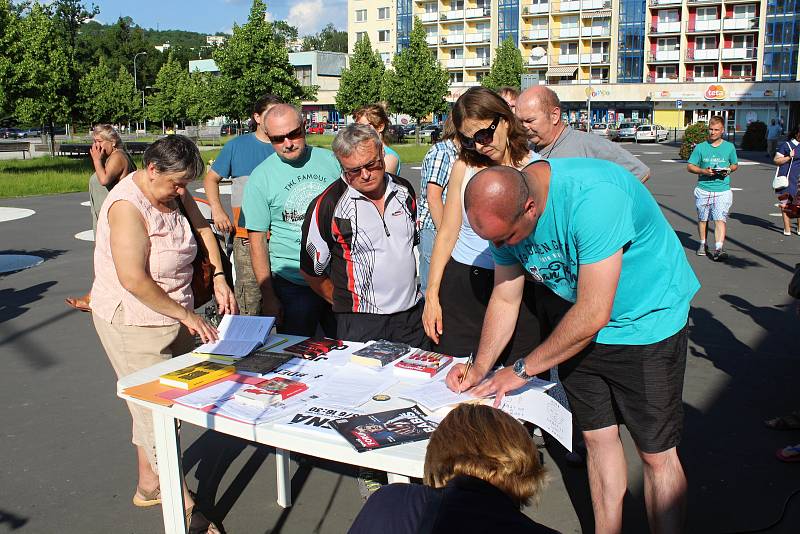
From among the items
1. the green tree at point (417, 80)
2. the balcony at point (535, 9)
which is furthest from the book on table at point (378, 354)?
the balcony at point (535, 9)

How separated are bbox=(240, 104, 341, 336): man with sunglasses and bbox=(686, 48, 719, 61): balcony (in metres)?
72.1

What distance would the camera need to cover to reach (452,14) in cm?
7981

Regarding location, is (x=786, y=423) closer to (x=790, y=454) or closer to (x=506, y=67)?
(x=790, y=454)

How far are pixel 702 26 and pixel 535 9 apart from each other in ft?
54.6

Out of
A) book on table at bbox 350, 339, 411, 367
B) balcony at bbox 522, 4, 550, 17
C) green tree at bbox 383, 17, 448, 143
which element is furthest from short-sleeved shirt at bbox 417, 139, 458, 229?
balcony at bbox 522, 4, 550, 17

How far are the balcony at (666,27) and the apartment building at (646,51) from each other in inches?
3.8

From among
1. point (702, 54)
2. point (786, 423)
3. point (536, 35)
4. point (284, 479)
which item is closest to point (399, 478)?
point (284, 479)

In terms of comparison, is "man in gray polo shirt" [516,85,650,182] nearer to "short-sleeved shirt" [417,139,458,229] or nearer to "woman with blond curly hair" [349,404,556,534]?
"short-sleeved shirt" [417,139,458,229]

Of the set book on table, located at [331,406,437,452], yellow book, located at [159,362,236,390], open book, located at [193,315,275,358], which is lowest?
book on table, located at [331,406,437,452]

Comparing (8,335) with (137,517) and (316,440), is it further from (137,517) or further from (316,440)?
(316,440)

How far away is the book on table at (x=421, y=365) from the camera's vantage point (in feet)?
10.5

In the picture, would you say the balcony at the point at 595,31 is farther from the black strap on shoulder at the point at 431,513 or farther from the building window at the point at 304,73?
the black strap on shoulder at the point at 431,513

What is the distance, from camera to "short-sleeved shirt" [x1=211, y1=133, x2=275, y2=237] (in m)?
5.98

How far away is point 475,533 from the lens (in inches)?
66.7
